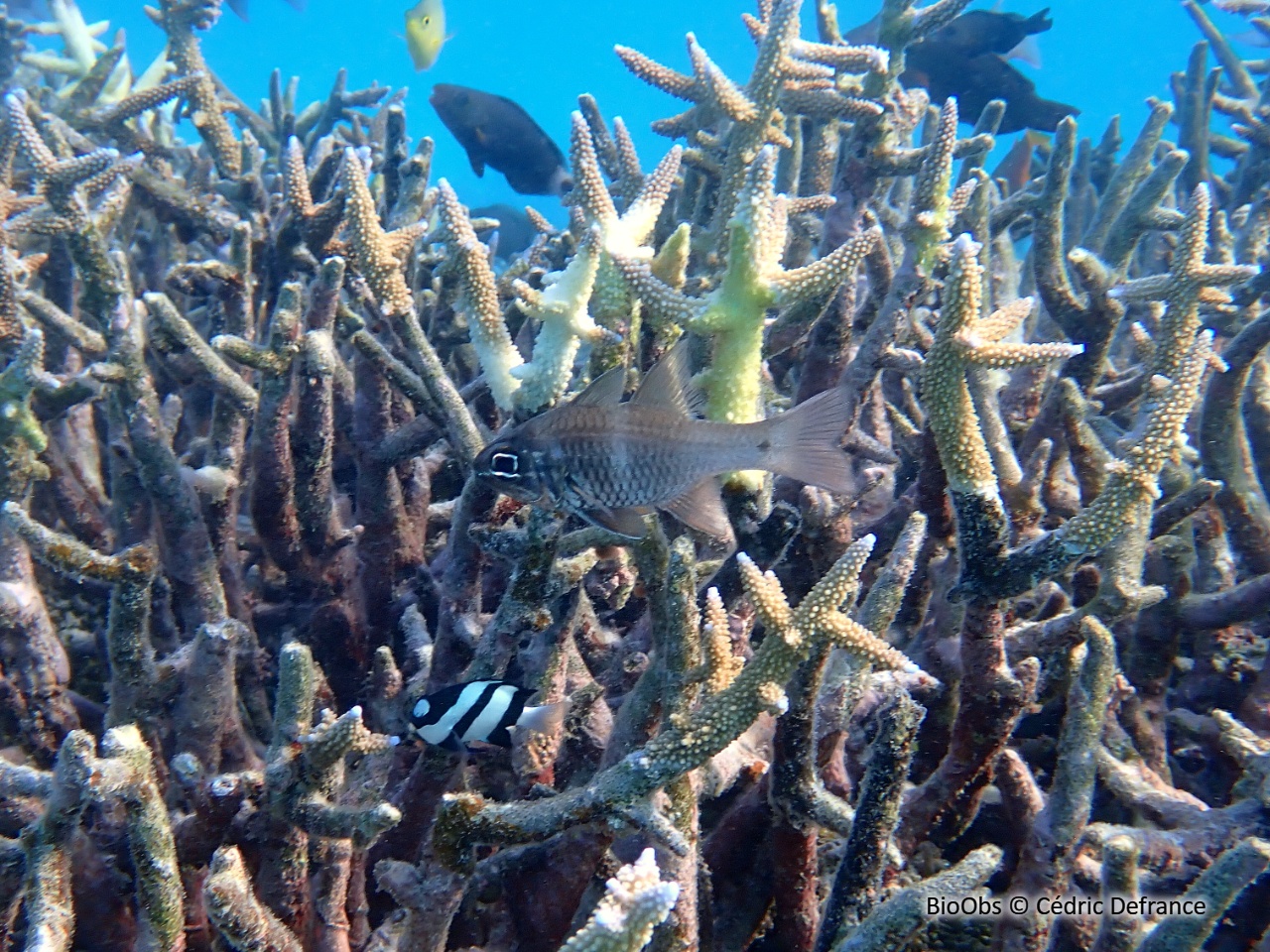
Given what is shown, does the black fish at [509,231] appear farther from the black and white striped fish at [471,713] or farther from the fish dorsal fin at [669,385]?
the black and white striped fish at [471,713]

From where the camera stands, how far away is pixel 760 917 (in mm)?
2131

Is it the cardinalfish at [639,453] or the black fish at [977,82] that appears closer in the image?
the cardinalfish at [639,453]

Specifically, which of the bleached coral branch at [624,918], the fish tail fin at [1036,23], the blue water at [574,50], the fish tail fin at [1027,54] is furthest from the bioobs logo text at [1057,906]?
the blue water at [574,50]

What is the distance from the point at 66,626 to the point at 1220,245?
5.69 metres

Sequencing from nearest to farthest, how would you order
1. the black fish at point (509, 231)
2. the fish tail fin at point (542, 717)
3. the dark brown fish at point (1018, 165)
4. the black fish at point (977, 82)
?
the fish tail fin at point (542, 717), the dark brown fish at point (1018, 165), the black fish at point (977, 82), the black fish at point (509, 231)

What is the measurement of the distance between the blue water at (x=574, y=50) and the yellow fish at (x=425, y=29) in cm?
5062

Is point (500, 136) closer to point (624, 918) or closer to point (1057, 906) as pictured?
point (1057, 906)

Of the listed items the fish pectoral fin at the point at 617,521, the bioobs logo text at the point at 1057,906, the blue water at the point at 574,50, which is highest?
the blue water at the point at 574,50

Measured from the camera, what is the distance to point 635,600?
2939 mm

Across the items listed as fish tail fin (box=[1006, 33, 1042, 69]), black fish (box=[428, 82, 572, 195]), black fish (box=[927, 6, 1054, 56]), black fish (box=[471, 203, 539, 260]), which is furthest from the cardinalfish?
fish tail fin (box=[1006, 33, 1042, 69])

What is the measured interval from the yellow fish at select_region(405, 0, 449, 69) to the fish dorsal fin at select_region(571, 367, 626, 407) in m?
9.54

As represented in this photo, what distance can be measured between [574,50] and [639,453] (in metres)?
102

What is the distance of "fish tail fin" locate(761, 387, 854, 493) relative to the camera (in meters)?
1.89

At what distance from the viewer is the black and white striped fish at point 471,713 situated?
1.91m
